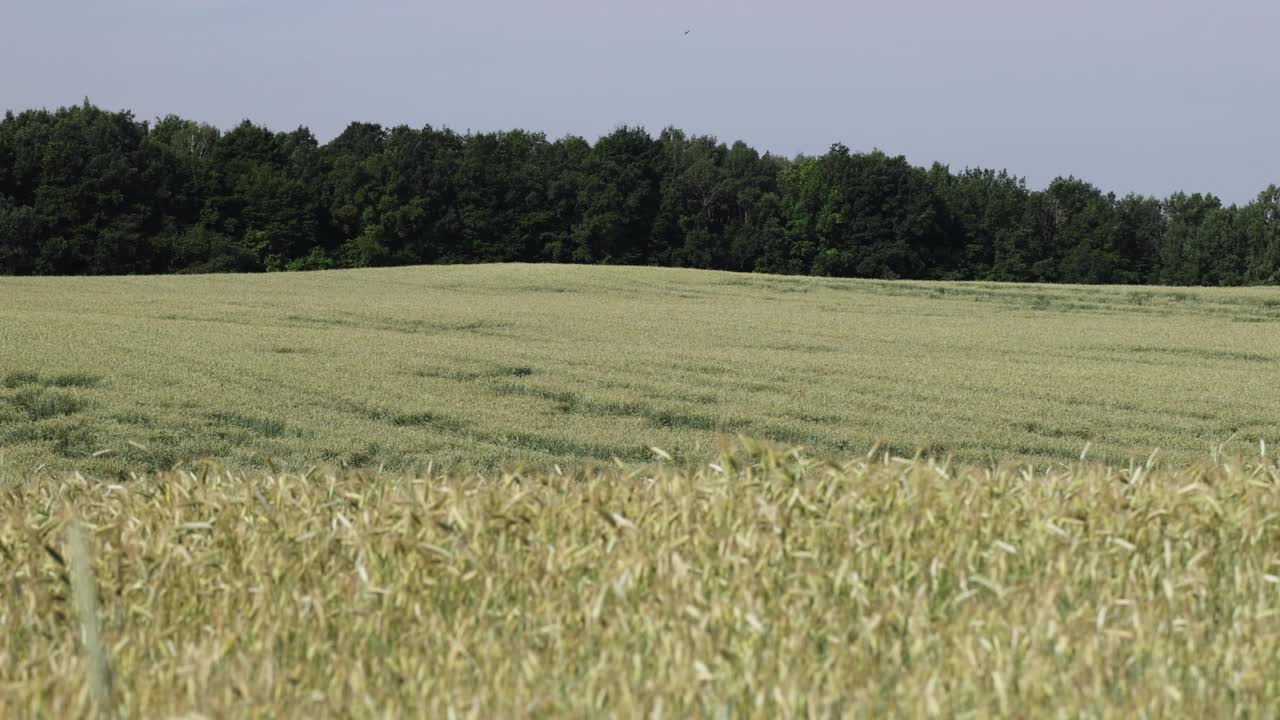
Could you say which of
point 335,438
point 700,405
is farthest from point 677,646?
Result: point 700,405

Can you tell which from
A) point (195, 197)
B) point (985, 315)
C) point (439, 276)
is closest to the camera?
point (985, 315)

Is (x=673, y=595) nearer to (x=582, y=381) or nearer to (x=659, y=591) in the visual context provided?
(x=659, y=591)

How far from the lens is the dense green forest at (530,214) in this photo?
211ft

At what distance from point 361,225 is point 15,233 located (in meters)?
18.1

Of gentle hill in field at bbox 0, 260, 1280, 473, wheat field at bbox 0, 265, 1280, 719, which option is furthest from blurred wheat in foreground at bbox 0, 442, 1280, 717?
gentle hill in field at bbox 0, 260, 1280, 473

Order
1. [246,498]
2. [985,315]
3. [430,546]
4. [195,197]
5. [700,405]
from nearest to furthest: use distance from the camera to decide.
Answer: [430,546], [246,498], [700,405], [985,315], [195,197]

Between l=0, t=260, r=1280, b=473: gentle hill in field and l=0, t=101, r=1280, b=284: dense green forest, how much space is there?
35095 millimetres

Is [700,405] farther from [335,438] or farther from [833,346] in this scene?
[833,346]

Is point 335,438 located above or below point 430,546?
below

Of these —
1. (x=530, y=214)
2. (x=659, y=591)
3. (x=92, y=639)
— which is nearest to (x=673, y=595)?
(x=659, y=591)

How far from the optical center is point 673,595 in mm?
2971

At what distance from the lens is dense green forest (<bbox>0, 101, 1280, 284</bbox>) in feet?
211

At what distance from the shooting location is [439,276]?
4159 centimetres

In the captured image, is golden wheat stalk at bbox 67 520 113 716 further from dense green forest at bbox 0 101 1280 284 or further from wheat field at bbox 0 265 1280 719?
dense green forest at bbox 0 101 1280 284
